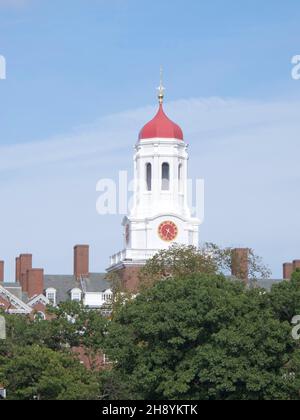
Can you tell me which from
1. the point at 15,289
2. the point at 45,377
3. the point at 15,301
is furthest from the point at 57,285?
the point at 45,377

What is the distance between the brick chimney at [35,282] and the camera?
12257cm

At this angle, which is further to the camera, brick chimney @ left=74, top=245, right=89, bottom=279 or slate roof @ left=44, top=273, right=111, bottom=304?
brick chimney @ left=74, top=245, right=89, bottom=279

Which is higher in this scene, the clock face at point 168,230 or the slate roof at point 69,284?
the clock face at point 168,230

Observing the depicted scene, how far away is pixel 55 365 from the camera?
7644cm

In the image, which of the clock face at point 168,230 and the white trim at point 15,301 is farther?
the clock face at point 168,230

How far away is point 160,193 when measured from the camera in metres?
126

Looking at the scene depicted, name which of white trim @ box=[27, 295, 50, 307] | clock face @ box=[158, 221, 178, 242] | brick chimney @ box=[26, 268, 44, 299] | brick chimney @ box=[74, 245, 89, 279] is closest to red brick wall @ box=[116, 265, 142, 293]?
clock face @ box=[158, 221, 178, 242]

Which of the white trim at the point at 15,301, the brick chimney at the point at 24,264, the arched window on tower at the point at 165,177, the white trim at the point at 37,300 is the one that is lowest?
the white trim at the point at 15,301

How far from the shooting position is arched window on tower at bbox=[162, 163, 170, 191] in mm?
126875

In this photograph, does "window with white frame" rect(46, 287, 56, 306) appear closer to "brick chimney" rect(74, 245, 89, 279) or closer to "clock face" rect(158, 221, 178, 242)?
"brick chimney" rect(74, 245, 89, 279)

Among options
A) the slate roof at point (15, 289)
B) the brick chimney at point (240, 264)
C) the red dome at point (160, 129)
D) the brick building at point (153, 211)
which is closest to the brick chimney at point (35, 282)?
the brick building at point (153, 211)

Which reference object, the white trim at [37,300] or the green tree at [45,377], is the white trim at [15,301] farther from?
the green tree at [45,377]

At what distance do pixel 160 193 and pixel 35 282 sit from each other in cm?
1204

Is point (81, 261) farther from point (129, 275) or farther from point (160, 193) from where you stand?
point (129, 275)
